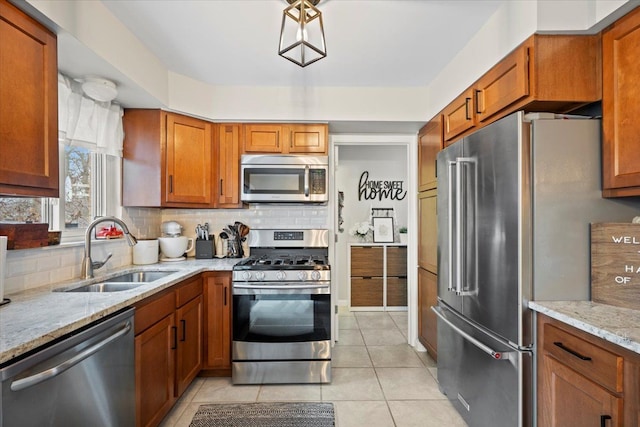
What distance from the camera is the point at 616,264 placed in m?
1.32

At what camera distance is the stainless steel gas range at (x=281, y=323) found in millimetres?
2377

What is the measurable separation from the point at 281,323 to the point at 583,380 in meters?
1.79

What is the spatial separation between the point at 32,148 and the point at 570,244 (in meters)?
2.40

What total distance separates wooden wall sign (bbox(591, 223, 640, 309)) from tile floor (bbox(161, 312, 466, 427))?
1186 mm

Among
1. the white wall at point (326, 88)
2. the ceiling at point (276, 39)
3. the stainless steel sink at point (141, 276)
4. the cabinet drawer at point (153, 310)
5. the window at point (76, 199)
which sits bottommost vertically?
the cabinet drawer at point (153, 310)

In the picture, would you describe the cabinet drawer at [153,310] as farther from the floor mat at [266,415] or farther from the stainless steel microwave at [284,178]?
the stainless steel microwave at [284,178]

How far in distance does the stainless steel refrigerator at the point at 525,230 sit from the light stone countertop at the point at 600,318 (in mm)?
75

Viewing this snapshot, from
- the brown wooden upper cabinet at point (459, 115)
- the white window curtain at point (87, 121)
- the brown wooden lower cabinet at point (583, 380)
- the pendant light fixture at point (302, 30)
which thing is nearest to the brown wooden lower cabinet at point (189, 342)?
the white window curtain at point (87, 121)

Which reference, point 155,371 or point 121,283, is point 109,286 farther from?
point 155,371

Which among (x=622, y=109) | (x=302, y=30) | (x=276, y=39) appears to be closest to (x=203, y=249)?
(x=276, y=39)

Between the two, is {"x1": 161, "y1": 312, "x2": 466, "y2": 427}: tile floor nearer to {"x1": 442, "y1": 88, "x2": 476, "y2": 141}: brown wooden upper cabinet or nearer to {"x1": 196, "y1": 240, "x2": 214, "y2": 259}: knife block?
{"x1": 196, "y1": 240, "x2": 214, "y2": 259}: knife block

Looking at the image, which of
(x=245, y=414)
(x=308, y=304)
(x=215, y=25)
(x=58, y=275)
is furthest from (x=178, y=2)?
(x=245, y=414)

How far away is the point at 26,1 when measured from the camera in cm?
128

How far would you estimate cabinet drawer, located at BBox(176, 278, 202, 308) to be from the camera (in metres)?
2.06
